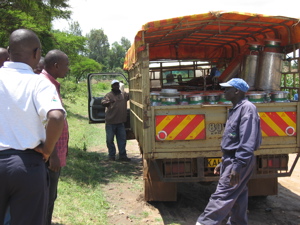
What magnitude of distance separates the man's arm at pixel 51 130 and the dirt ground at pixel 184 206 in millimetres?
2570

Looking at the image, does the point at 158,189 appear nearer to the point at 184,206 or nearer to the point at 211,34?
the point at 184,206

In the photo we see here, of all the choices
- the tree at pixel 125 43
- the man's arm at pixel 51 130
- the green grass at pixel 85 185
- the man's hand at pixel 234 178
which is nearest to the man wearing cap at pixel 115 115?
the green grass at pixel 85 185

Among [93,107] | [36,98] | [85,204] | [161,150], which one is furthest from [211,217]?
[93,107]

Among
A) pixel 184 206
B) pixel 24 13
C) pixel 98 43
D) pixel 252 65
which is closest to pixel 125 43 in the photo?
pixel 98 43

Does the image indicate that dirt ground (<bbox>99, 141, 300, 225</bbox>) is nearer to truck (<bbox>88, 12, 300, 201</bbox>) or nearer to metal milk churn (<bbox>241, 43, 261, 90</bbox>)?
truck (<bbox>88, 12, 300, 201</bbox>)

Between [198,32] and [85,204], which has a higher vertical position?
[198,32]

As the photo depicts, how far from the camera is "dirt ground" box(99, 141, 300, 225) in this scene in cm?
462

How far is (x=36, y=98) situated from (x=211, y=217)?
2.44 metres

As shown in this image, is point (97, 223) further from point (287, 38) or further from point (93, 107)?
point (93, 107)

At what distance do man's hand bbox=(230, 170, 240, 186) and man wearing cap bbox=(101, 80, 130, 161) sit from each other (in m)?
4.76

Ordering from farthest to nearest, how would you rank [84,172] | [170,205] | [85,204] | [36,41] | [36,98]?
[84,172], [170,205], [85,204], [36,41], [36,98]

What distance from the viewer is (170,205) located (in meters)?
5.29

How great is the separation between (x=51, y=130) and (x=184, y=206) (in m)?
3.61

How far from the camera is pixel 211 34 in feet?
19.3
